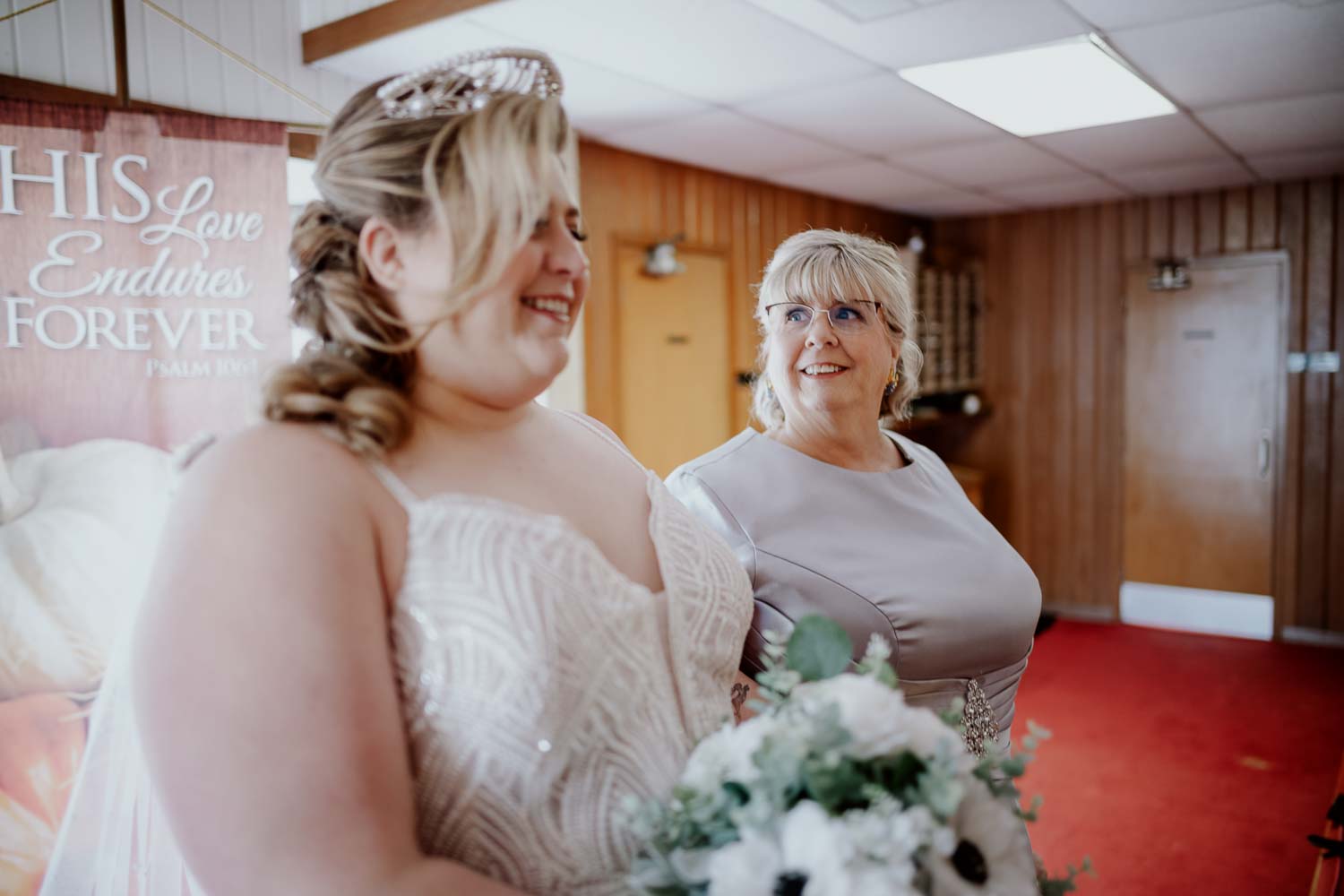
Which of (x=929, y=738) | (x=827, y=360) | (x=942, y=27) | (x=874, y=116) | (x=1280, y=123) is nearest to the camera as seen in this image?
(x=929, y=738)

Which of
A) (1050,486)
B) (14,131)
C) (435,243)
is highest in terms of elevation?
(14,131)

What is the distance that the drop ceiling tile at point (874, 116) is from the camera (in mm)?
3531

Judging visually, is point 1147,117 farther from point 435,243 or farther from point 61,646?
point 61,646

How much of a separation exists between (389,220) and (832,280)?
1088 millimetres

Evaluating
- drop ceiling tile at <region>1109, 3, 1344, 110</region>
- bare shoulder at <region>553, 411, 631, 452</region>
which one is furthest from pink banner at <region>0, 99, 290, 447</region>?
drop ceiling tile at <region>1109, 3, 1344, 110</region>

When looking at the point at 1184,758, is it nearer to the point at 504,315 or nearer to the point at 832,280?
the point at 832,280

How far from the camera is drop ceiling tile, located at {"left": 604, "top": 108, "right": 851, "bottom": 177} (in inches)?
157

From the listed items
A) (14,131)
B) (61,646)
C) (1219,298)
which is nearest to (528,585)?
(61,646)

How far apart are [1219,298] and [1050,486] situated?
1615 millimetres

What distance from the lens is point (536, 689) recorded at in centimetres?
93

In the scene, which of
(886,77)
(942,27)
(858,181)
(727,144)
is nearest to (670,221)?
(727,144)

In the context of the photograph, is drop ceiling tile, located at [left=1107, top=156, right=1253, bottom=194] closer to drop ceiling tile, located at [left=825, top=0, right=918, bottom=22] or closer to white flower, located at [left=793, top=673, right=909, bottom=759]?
drop ceiling tile, located at [left=825, top=0, right=918, bottom=22]

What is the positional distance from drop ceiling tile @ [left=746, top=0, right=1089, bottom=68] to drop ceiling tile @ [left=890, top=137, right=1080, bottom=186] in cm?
149

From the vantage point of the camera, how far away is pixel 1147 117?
13.3ft
